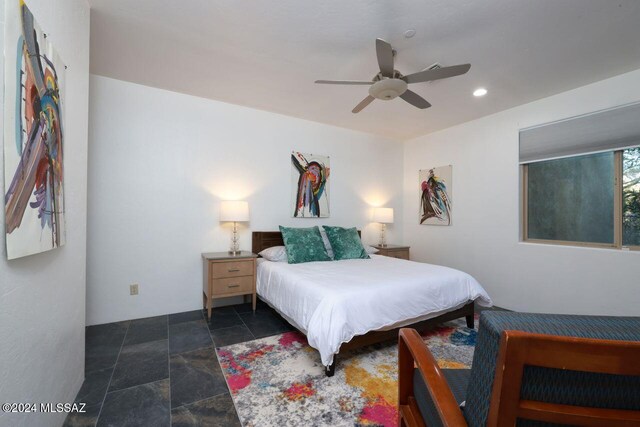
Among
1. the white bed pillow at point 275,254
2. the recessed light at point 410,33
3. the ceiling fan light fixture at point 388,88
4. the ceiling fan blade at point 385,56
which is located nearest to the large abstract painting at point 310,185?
the white bed pillow at point 275,254

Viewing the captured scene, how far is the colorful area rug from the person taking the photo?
1.57 meters

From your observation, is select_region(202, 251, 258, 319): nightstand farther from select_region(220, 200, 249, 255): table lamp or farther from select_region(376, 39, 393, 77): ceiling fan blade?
select_region(376, 39, 393, 77): ceiling fan blade

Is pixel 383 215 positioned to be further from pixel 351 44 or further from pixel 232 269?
pixel 351 44

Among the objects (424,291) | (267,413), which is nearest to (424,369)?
(267,413)

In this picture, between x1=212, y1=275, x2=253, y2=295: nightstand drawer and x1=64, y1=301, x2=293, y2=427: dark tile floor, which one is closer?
x1=64, y1=301, x2=293, y2=427: dark tile floor

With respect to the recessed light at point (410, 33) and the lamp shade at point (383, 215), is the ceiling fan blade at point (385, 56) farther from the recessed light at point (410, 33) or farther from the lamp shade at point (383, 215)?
the lamp shade at point (383, 215)

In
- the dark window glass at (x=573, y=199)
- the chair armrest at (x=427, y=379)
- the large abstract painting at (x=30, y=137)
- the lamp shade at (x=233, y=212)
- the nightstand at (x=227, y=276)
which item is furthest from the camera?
the lamp shade at (x=233, y=212)

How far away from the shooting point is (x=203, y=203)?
3344mm

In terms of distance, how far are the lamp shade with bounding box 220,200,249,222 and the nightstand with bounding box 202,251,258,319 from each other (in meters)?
0.43

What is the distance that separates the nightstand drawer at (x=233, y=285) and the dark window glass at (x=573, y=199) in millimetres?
3533

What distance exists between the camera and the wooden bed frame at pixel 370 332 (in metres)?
2.07

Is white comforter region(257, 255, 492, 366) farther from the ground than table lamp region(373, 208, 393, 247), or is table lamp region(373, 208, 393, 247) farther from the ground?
table lamp region(373, 208, 393, 247)

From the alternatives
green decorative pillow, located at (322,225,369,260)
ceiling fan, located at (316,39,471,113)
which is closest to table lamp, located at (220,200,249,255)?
green decorative pillow, located at (322,225,369,260)

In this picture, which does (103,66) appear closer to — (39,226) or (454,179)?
(39,226)
